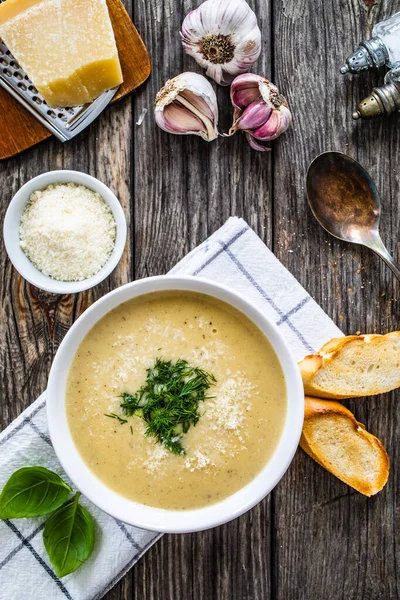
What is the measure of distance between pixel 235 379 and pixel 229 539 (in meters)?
0.66

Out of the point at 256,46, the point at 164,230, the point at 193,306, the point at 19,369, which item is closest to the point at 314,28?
the point at 256,46

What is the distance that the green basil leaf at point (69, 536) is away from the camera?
1.83 meters

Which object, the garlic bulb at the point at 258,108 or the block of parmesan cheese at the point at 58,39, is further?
the garlic bulb at the point at 258,108

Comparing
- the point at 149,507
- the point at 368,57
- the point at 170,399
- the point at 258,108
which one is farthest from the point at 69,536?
the point at 368,57

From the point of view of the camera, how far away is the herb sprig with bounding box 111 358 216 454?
1.66 metres

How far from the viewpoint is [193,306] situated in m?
1.74

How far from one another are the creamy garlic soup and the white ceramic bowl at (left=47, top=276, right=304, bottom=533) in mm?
21

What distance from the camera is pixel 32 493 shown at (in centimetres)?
182

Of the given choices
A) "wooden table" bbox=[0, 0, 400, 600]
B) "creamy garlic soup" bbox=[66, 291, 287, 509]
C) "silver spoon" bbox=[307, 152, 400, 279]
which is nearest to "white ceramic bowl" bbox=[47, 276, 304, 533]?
"creamy garlic soup" bbox=[66, 291, 287, 509]

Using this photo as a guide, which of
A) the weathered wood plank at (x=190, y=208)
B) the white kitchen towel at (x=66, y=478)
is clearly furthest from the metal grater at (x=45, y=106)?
the white kitchen towel at (x=66, y=478)

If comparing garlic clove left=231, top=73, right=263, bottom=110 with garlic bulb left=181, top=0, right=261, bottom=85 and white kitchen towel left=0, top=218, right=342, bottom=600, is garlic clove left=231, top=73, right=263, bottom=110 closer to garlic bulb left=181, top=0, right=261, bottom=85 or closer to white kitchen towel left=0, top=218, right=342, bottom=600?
garlic bulb left=181, top=0, right=261, bottom=85

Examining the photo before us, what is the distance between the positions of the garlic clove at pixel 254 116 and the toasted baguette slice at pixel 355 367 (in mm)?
714

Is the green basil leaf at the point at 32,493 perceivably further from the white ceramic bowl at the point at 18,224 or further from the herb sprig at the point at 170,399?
the white ceramic bowl at the point at 18,224

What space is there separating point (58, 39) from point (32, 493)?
1.31 meters
